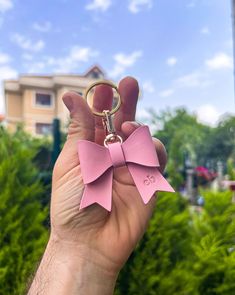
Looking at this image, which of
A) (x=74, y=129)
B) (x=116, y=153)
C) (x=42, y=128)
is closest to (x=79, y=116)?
(x=74, y=129)

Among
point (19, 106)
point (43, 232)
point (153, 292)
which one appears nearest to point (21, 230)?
point (43, 232)

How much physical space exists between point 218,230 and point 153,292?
1.25 feet

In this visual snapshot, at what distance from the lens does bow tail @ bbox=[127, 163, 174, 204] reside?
2.48 feet

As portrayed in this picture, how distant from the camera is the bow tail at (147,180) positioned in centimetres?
76

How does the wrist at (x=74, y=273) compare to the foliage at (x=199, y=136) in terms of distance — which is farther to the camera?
the foliage at (x=199, y=136)

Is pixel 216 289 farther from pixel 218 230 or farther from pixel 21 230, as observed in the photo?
pixel 21 230

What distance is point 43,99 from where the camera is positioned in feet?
76.0

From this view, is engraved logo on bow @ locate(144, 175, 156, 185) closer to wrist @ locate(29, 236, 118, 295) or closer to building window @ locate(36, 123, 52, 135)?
wrist @ locate(29, 236, 118, 295)

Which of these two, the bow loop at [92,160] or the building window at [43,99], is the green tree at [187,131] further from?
the bow loop at [92,160]

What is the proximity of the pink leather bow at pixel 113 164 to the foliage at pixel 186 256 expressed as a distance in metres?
0.80

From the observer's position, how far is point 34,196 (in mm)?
1649

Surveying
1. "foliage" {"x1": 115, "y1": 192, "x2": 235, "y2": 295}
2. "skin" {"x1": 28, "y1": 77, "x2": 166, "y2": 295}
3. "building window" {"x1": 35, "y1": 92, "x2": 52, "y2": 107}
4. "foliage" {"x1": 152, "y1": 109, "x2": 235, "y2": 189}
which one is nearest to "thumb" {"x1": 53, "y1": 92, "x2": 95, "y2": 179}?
"skin" {"x1": 28, "y1": 77, "x2": 166, "y2": 295}

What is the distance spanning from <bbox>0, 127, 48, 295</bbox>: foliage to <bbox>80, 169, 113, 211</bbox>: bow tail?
0.71 m

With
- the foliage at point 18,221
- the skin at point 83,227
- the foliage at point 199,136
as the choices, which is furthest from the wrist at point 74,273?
the foliage at point 199,136
